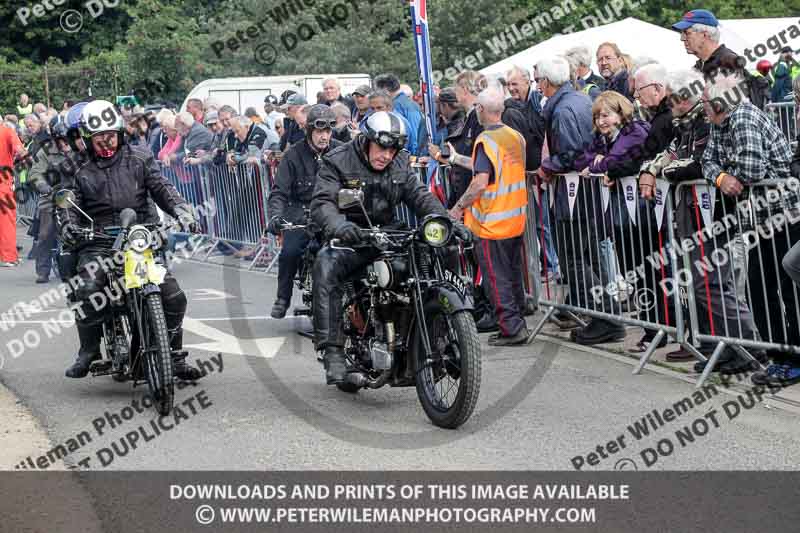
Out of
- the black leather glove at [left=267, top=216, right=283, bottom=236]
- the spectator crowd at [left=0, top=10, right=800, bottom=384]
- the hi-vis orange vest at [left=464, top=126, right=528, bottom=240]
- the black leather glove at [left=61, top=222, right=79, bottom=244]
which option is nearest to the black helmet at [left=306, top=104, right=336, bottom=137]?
the black leather glove at [left=267, top=216, right=283, bottom=236]

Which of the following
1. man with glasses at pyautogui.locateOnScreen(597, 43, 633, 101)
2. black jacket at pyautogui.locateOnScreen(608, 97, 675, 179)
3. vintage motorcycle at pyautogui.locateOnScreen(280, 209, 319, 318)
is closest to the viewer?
black jacket at pyautogui.locateOnScreen(608, 97, 675, 179)

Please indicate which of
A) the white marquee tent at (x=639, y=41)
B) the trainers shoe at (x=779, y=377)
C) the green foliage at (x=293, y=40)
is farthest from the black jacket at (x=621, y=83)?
the green foliage at (x=293, y=40)

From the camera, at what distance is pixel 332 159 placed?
26.6ft

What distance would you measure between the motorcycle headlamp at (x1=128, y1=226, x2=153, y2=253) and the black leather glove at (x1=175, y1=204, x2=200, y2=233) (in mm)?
474

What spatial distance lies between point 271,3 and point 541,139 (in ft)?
108

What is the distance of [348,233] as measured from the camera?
24.5 feet

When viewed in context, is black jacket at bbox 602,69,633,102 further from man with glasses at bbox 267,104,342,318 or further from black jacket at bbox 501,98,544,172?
man with glasses at bbox 267,104,342,318

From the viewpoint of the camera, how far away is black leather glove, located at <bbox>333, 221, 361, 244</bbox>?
7469 mm

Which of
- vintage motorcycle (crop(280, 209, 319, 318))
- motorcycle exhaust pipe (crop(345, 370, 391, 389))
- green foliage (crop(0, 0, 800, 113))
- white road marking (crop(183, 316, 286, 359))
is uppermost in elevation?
green foliage (crop(0, 0, 800, 113))

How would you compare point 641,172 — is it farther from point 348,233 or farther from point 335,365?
point 335,365

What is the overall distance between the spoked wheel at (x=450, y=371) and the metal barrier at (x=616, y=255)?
2.02 m

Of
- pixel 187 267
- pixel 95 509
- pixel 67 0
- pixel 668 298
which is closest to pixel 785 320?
pixel 668 298

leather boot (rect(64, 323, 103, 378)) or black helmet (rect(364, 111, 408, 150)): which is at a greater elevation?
black helmet (rect(364, 111, 408, 150))

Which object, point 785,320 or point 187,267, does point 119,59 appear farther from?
point 785,320
